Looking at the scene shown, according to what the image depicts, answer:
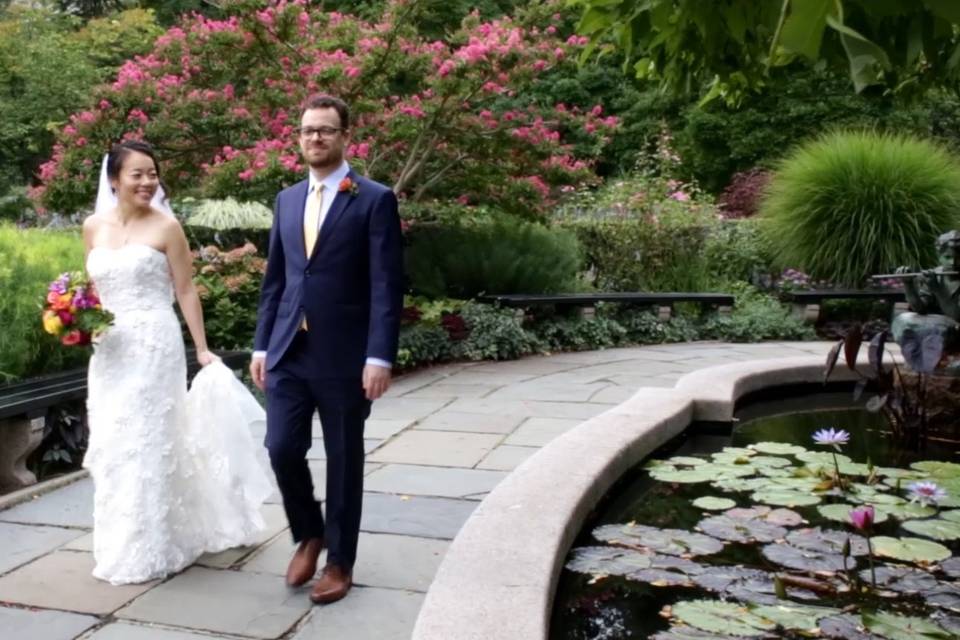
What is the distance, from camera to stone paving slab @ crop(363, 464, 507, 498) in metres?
4.42

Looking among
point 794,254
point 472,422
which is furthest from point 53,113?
point 472,422

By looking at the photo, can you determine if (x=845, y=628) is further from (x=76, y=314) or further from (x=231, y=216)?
(x=231, y=216)

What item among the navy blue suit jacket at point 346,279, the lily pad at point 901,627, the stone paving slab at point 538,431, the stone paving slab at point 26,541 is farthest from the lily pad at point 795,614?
the stone paving slab at point 26,541

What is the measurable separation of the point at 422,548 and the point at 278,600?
684 millimetres

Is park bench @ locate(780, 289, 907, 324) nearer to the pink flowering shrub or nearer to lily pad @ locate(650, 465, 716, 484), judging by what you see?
the pink flowering shrub

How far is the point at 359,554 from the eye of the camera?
11.7 feet

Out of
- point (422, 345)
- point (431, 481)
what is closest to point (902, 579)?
point (431, 481)

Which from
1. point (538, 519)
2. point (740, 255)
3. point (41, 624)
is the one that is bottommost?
point (41, 624)

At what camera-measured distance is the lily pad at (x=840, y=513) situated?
3813mm

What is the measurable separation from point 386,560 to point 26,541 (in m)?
1.52

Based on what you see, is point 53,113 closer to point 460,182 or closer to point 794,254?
point 460,182

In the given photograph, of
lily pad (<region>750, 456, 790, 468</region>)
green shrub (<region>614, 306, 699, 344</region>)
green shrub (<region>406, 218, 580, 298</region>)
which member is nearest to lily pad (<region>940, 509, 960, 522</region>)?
lily pad (<region>750, 456, 790, 468</region>)

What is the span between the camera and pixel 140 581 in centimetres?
330

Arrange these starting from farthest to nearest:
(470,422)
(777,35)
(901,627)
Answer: (470,422) → (901,627) → (777,35)
